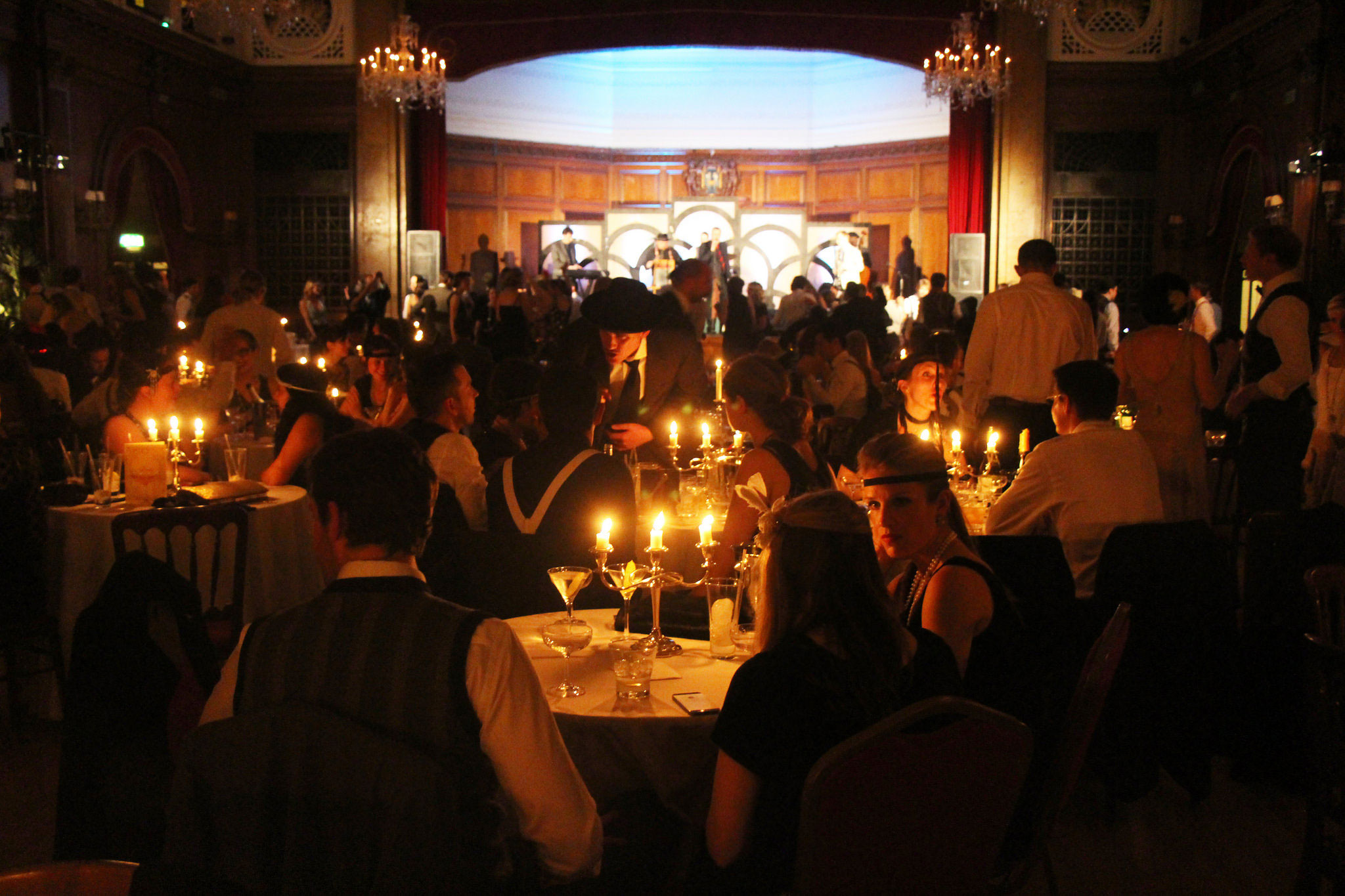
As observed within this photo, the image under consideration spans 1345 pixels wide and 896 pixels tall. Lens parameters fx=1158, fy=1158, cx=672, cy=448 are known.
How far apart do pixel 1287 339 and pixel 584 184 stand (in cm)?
1544

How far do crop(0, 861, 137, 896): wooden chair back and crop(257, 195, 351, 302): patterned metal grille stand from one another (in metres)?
13.6

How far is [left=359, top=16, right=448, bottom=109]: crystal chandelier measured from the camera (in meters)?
12.6

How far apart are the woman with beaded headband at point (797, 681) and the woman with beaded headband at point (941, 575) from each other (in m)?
0.48

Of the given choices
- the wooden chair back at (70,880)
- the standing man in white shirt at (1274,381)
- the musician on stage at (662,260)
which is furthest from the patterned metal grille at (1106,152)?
the wooden chair back at (70,880)

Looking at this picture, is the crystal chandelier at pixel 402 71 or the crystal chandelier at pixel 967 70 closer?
the crystal chandelier at pixel 967 70

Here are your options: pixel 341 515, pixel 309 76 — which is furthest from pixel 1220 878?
pixel 309 76

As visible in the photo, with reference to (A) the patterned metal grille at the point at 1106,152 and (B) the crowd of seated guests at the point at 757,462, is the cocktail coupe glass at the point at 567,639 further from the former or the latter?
(A) the patterned metal grille at the point at 1106,152

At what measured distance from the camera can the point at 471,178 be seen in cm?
1809

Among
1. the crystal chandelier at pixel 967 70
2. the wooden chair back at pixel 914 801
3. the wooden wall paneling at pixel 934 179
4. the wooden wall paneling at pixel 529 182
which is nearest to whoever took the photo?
the wooden chair back at pixel 914 801

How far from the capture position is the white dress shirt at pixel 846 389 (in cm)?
697

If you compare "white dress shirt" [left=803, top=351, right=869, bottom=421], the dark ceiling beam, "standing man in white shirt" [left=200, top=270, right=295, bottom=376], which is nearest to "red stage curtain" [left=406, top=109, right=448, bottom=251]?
the dark ceiling beam

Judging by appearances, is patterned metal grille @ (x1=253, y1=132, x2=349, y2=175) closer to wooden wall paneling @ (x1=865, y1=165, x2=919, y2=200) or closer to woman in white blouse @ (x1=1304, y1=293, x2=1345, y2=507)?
wooden wall paneling @ (x1=865, y1=165, x2=919, y2=200)

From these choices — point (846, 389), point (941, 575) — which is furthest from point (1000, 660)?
point (846, 389)

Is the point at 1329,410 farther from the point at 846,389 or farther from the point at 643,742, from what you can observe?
the point at 643,742
